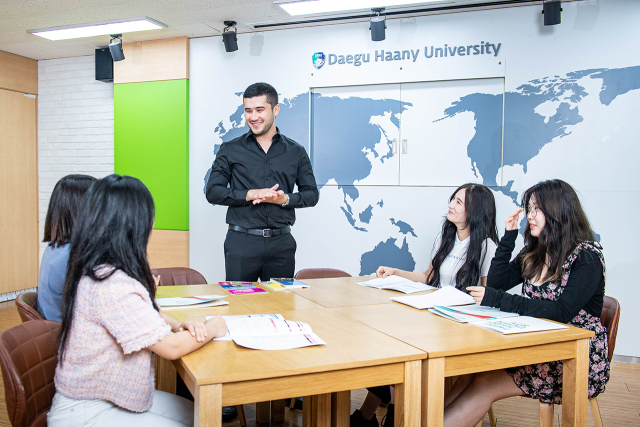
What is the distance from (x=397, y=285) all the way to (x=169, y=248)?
3.35 m

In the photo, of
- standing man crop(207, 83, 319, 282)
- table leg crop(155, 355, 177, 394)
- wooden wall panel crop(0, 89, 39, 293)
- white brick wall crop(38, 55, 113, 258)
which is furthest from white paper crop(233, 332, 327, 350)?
wooden wall panel crop(0, 89, 39, 293)

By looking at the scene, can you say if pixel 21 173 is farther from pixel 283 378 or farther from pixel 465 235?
pixel 283 378

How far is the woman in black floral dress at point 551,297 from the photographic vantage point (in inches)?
78.3

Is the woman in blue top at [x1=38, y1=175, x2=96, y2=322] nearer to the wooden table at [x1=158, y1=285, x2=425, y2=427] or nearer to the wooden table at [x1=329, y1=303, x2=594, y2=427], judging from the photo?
the wooden table at [x1=158, y1=285, x2=425, y2=427]

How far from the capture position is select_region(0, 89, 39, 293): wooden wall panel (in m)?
5.84

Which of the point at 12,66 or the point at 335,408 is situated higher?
the point at 12,66

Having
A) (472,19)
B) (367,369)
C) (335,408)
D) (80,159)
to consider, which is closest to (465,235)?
(335,408)

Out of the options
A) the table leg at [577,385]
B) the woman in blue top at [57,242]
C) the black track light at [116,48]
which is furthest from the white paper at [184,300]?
the black track light at [116,48]

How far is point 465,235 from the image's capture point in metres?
2.91

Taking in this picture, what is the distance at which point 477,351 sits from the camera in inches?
63.4

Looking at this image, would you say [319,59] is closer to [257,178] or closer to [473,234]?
[257,178]

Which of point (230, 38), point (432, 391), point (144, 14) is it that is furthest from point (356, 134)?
point (432, 391)

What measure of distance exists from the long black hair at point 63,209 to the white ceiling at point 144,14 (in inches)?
102

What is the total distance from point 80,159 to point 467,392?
551cm
